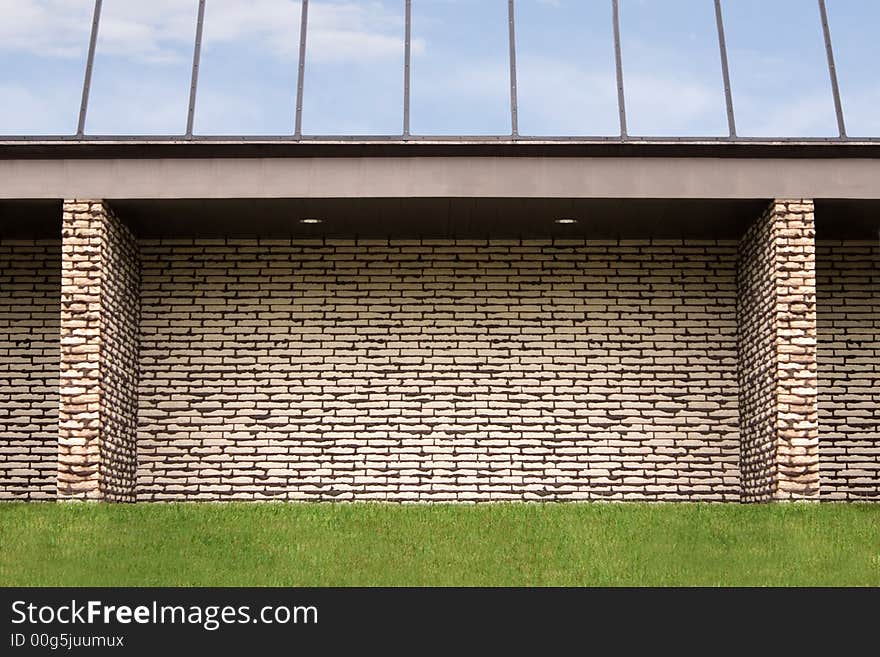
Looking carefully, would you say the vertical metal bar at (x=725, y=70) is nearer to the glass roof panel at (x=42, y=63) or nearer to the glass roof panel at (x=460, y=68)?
the glass roof panel at (x=460, y=68)

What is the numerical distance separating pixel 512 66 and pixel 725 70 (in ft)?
7.38

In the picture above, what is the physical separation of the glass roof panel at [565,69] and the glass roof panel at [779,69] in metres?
1.33

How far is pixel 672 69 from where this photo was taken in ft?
49.7

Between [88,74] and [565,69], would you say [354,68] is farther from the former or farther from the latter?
[88,74]

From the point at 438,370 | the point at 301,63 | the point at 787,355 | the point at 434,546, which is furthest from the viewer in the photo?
the point at 438,370

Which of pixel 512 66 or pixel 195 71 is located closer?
pixel 195 71

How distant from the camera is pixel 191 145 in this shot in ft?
46.8

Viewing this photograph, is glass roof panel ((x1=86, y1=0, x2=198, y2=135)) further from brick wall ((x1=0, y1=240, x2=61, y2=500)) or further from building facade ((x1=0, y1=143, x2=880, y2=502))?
brick wall ((x1=0, y1=240, x2=61, y2=500))

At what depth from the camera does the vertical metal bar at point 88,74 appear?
48.6 ft

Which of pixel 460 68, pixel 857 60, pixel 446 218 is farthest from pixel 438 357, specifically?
pixel 857 60

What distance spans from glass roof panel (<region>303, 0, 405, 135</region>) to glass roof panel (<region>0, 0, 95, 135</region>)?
8.01 ft

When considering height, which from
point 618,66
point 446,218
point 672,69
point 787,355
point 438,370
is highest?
point 618,66

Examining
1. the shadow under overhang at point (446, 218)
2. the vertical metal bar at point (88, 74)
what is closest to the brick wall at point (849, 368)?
the shadow under overhang at point (446, 218)
